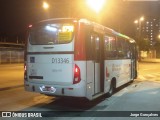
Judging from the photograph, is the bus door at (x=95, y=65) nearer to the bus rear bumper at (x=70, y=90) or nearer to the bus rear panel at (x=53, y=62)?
the bus rear bumper at (x=70, y=90)

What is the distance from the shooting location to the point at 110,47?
13242 mm

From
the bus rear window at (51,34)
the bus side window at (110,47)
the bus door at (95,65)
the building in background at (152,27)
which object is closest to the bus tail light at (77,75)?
the bus door at (95,65)

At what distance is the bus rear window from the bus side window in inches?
101

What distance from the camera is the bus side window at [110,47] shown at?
12516 millimetres

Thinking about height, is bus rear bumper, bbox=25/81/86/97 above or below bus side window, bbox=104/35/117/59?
below

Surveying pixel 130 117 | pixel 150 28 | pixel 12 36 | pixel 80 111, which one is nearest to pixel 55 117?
pixel 80 111

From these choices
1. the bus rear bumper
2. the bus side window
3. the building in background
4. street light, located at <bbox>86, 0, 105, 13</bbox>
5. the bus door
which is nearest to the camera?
the bus rear bumper

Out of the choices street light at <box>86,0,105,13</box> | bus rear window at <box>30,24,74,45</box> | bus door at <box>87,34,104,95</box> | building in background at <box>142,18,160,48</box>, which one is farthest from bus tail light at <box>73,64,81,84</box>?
building in background at <box>142,18,160,48</box>

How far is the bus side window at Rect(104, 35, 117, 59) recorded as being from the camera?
12516 mm

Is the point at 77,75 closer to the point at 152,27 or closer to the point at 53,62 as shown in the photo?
the point at 53,62

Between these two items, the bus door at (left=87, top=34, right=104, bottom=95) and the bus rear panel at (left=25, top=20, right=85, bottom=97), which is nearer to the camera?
the bus rear panel at (left=25, top=20, right=85, bottom=97)

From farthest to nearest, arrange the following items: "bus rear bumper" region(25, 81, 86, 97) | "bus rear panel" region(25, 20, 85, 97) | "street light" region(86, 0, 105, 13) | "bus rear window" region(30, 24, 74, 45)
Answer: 1. "street light" region(86, 0, 105, 13)
2. "bus rear window" region(30, 24, 74, 45)
3. "bus rear panel" region(25, 20, 85, 97)
4. "bus rear bumper" region(25, 81, 86, 97)

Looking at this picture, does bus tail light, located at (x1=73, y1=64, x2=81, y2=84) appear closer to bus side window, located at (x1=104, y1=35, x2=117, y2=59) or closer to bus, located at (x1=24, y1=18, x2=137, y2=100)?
bus, located at (x1=24, y1=18, x2=137, y2=100)

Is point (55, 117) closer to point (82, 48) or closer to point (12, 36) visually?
point (82, 48)
